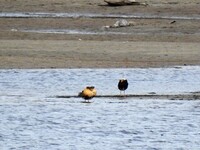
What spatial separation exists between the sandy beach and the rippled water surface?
118cm

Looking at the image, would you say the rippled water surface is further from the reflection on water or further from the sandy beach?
the reflection on water

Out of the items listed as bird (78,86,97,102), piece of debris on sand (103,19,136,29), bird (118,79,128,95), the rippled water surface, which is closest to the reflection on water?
piece of debris on sand (103,19,136,29)

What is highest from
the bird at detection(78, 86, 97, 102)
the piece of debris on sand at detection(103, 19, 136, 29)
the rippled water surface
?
the piece of debris on sand at detection(103, 19, 136, 29)

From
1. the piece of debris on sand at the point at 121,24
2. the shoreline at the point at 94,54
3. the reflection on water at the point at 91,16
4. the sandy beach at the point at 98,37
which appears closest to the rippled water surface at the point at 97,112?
the shoreline at the point at 94,54

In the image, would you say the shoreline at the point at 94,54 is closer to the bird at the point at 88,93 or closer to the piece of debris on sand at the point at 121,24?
the piece of debris on sand at the point at 121,24

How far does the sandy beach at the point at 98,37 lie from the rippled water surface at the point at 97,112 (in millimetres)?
1176

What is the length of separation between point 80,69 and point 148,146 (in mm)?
7850

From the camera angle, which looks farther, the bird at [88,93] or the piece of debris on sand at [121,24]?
the piece of debris on sand at [121,24]

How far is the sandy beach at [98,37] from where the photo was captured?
72.9ft

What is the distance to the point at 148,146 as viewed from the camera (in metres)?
13.4

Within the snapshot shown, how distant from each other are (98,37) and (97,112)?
10.3 metres

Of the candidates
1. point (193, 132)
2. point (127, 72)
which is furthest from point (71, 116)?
point (127, 72)

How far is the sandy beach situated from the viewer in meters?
22.2

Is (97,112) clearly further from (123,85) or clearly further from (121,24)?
(121,24)
